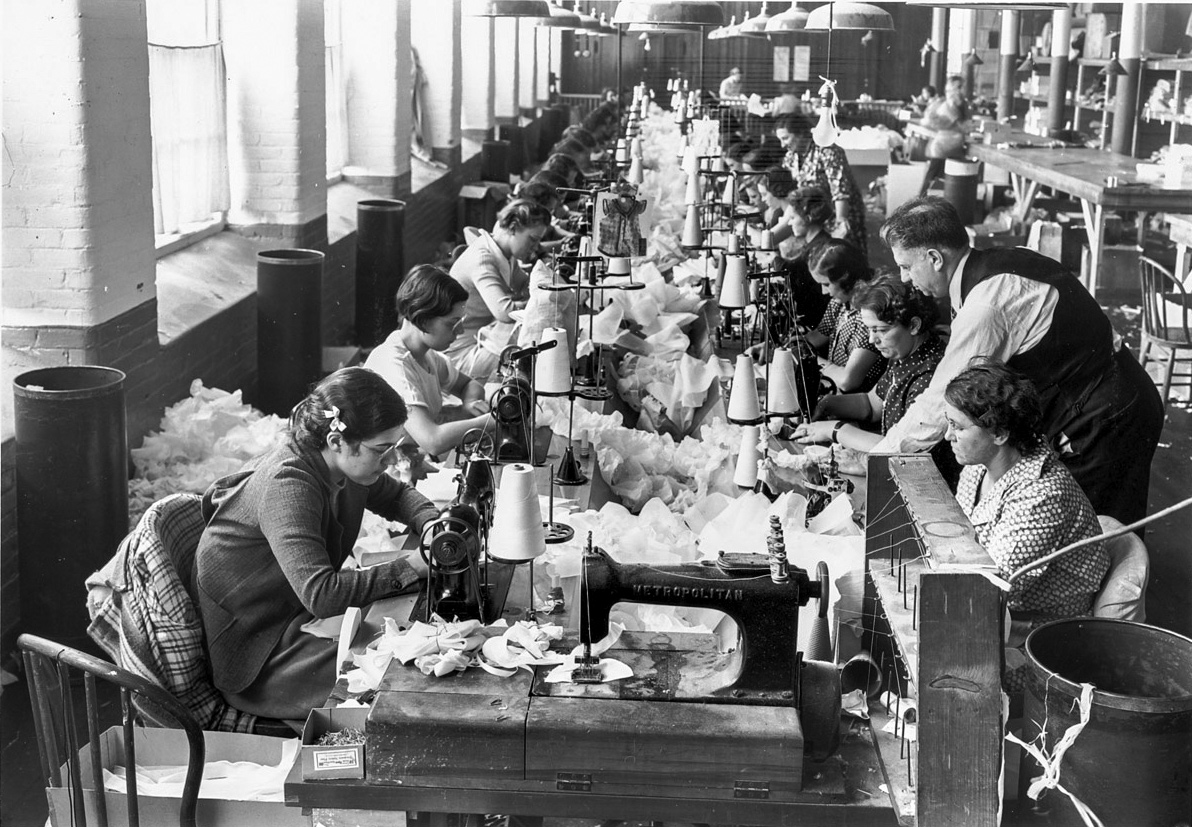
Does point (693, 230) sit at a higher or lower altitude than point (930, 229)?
lower

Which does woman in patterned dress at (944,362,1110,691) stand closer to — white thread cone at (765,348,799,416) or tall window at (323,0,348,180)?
white thread cone at (765,348,799,416)

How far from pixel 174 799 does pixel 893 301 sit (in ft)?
7.96

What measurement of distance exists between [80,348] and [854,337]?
8.69 ft

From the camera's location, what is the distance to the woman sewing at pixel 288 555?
2.50m

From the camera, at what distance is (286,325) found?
6.06 m

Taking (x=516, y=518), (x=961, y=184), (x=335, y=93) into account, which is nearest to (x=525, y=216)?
(x=516, y=518)

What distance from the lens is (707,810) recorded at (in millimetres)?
Answer: 1846

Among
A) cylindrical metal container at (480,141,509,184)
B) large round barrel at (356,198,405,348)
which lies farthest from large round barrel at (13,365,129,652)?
cylindrical metal container at (480,141,509,184)

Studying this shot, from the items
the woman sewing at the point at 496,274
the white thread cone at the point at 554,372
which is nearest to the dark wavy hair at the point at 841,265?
the woman sewing at the point at 496,274

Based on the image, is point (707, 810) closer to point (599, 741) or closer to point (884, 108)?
point (599, 741)

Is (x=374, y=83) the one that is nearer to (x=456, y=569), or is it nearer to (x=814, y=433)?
(x=814, y=433)

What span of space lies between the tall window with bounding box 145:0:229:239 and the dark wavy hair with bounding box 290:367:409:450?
3542 millimetres

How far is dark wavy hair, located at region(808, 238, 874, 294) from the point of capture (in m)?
5.01

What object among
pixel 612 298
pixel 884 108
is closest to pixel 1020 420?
pixel 612 298
